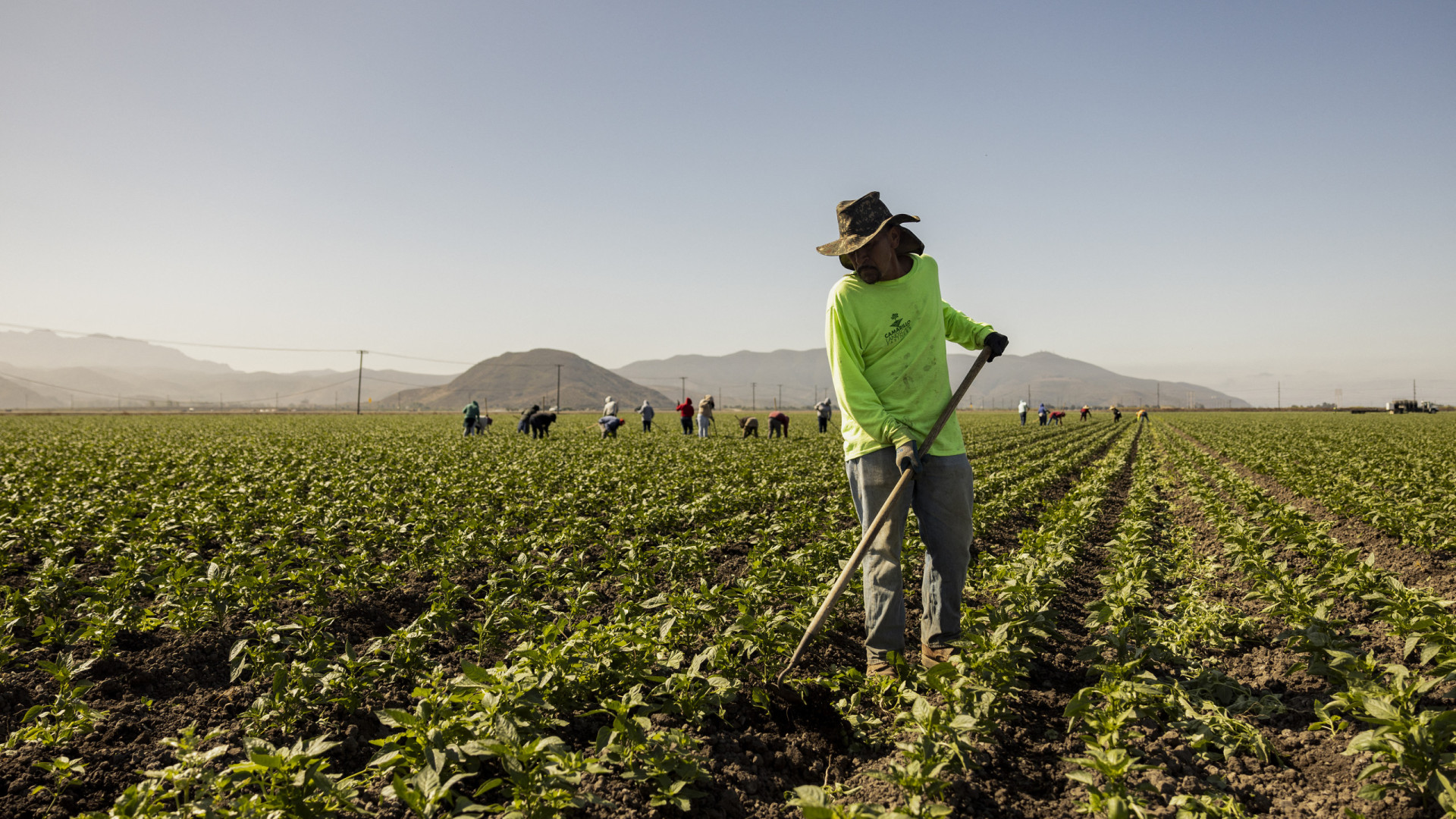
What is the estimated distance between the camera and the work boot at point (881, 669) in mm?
3680

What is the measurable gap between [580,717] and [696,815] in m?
0.93

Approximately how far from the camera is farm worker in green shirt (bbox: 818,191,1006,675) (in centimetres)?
358

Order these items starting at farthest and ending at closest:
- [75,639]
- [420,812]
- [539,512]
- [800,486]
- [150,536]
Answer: [800,486] → [539,512] → [150,536] → [75,639] → [420,812]

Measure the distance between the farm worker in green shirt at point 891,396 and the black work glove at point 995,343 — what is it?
0.13 feet

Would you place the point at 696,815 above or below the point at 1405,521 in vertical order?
below

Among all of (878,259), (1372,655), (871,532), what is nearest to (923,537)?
(871,532)

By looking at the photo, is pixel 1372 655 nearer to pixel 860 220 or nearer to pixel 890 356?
pixel 890 356

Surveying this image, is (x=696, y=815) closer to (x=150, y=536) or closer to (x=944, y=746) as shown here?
(x=944, y=746)

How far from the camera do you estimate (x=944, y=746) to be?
2.82 m

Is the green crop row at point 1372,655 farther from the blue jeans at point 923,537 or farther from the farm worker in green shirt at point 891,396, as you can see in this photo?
the farm worker in green shirt at point 891,396

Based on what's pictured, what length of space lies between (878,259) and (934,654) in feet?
7.35

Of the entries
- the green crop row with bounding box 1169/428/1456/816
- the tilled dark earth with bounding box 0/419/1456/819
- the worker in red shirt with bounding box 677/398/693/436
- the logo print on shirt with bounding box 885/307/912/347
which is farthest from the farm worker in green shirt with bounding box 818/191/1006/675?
the worker in red shirt with bounding box 677/398/693/436

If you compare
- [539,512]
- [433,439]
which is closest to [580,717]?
[539,512]

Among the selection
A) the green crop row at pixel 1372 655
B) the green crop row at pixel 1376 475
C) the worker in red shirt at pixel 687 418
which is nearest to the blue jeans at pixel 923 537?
the green crop row at pixel 1372 655
